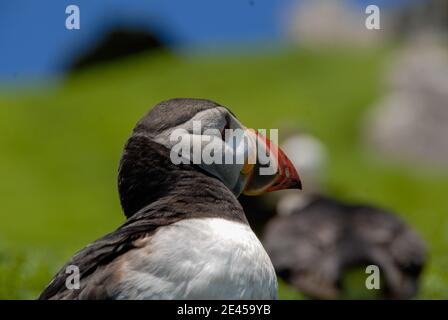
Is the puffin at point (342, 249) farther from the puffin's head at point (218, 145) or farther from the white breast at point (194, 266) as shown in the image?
the white breast at point (194, 266)

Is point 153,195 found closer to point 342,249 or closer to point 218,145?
point 218,145

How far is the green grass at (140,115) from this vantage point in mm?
17422

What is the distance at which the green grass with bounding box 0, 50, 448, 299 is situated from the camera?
57.2 feet

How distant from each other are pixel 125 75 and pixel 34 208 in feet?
44.7

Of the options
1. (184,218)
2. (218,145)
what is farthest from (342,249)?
(184,218)

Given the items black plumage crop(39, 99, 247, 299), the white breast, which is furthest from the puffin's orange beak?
the white breast

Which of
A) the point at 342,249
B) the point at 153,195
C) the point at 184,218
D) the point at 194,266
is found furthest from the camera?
the point at 342,249

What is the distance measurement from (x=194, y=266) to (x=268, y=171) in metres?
0.90

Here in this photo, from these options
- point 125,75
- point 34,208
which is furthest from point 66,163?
point 125,75

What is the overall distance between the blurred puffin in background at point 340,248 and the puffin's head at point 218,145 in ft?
10.6

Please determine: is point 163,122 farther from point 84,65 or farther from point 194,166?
point 84,65

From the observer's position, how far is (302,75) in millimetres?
29344

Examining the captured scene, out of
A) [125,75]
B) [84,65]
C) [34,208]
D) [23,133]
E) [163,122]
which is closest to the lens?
[163,122]

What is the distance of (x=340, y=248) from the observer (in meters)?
7.66
